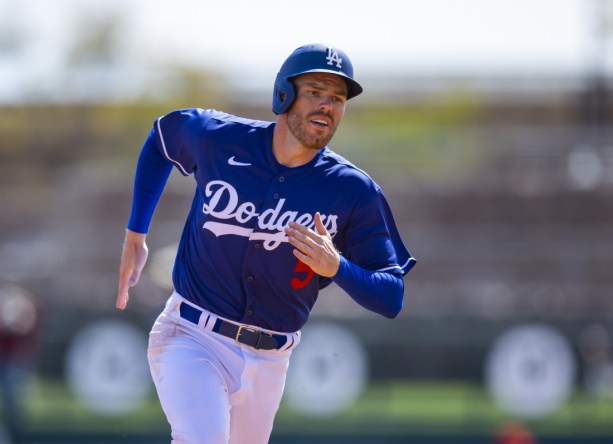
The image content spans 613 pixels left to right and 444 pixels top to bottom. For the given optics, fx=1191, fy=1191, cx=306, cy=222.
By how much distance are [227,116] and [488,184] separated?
23.0m

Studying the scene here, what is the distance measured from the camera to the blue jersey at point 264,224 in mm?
5539

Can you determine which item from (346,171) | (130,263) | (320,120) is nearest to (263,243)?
(346,171)

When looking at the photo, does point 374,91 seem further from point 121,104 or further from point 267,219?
point 267,219

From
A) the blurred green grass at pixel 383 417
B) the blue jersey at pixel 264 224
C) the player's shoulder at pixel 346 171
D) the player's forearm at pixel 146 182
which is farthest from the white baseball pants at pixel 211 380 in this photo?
the blurred green grass at pixel 383 417

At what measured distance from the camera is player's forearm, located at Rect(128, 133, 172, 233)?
6051 mm

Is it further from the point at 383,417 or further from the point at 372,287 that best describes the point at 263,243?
the point at 383,417

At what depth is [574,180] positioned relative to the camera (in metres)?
28.9

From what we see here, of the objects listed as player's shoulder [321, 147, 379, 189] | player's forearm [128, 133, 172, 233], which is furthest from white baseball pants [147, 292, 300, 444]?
player's shoulder [321, 147, 379, 189]

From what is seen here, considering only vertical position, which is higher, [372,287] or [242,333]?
[372,287]

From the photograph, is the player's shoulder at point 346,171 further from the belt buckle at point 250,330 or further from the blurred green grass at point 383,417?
the blurred green grass at point 383,417

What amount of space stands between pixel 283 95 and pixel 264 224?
0.61 m

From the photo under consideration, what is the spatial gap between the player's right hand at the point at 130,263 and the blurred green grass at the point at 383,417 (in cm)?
1039

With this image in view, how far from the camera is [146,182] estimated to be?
6078 mm

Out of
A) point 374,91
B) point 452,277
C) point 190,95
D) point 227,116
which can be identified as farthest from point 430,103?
point 227,116
